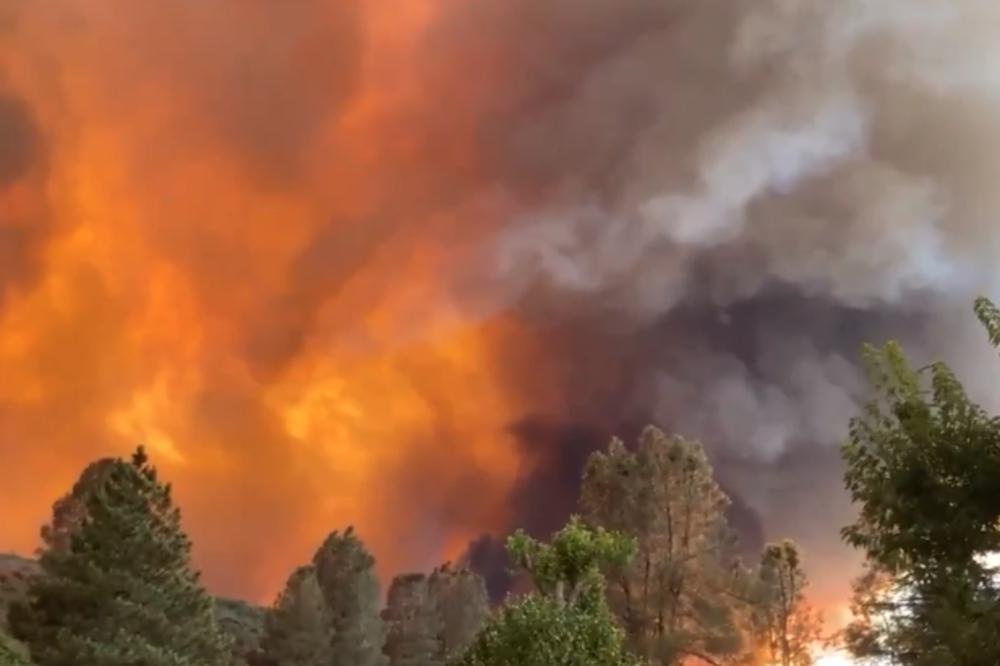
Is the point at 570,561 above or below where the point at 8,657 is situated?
above

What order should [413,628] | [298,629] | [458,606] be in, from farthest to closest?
[458,606], [413,628], [298,629]

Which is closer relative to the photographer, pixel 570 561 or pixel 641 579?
pixel 570 561

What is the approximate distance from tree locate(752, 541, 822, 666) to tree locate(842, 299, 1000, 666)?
32.2 metres

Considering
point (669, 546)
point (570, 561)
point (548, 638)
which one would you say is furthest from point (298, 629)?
point (548, 638)

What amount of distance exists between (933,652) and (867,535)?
142cm

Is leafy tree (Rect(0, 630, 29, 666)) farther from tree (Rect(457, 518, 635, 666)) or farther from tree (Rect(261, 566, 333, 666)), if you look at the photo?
tree (Rect(261, 566, 333, 666))

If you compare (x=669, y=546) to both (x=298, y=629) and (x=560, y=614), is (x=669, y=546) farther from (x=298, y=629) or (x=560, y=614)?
(x=298, y=629)

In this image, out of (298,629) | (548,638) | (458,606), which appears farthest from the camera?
(458,606)

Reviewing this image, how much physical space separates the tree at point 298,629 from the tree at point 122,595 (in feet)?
57.2

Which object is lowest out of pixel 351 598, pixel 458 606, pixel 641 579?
pixel 641 579

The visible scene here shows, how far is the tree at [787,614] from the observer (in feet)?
138

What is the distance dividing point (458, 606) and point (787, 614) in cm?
2652

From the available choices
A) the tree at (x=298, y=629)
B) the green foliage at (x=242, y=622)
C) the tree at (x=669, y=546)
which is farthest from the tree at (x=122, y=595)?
the green foliage at (x=242, y=622)

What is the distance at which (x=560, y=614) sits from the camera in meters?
20.7
